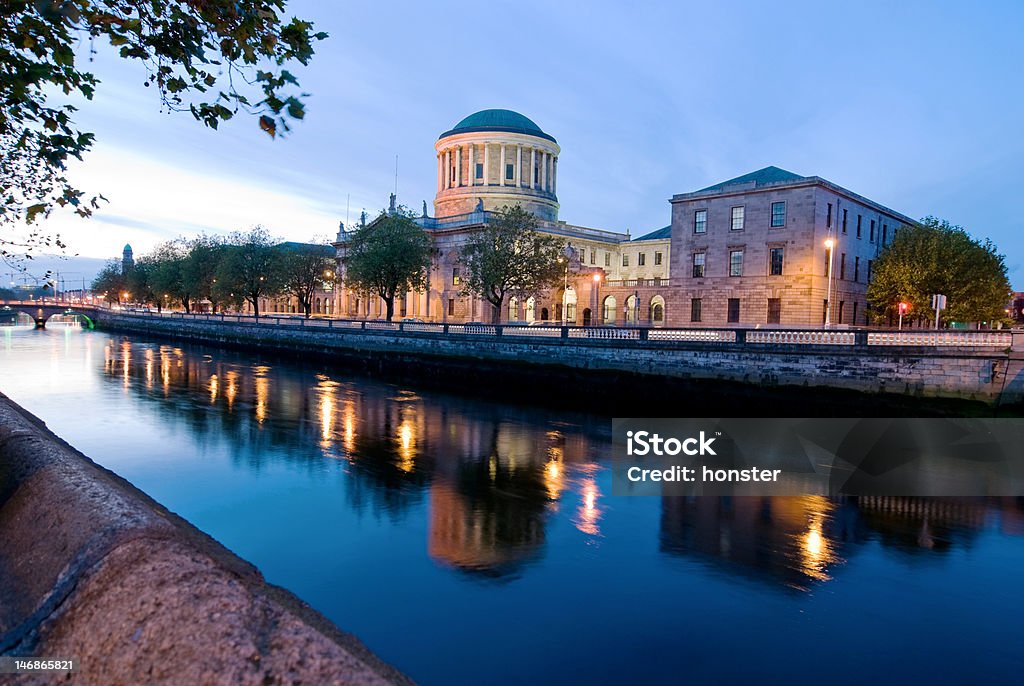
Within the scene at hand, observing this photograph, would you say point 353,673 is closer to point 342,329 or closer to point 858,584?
point 858,584

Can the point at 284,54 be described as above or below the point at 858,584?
above

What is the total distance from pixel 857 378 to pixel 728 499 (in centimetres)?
1263

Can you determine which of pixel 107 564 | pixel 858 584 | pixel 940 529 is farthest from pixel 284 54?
pixel 940 529

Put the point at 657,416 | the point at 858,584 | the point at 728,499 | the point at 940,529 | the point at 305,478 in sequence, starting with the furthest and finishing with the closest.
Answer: the point at 657,416 < the point at 305,478 < the point at 728,499 < the point at 940,529 < the point at 858,584

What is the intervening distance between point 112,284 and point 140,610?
133808 millimetres

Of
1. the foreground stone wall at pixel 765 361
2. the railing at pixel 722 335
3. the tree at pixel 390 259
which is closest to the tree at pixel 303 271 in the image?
the tree at pixel 390 259

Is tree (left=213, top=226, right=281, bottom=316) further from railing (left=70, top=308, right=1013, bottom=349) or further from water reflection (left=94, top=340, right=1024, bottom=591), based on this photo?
water reflection (left=94, top=340, right=1024, bottom=591)

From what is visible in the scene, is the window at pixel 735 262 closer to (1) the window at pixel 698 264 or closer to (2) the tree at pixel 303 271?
(1) the window at pixel 698 264

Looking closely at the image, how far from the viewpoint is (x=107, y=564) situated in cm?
327

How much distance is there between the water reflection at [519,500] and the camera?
36.8 ft

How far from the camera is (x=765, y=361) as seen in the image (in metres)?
26.3

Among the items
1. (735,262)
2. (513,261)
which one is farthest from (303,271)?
(735,262)

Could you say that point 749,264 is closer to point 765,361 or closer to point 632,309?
point 632,309

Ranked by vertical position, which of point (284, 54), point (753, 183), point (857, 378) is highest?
point (753, 183)
